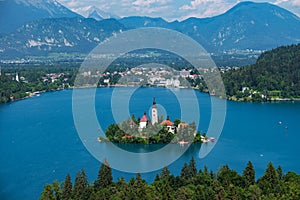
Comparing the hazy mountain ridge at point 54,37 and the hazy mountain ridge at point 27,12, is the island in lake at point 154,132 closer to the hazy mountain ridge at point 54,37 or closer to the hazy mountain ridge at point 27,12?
the hazy mountain ridge at point 27,12

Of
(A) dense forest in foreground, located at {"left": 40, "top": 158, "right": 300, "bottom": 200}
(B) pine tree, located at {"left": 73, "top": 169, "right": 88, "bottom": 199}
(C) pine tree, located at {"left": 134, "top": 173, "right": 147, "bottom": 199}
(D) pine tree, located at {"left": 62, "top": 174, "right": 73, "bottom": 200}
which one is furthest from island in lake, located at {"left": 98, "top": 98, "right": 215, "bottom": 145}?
(C) pine tree, located at {"left": 134, "top": 173, "right": 147, "bottom": 199}

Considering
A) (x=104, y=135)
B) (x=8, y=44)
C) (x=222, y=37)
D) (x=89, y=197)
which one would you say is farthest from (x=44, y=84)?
(x=222, y=37)

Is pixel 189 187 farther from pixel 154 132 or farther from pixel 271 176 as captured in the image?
pixel 154 132

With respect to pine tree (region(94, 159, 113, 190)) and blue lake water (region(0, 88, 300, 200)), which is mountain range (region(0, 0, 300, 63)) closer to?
blue lake water (region(0, 88, 300, 200))

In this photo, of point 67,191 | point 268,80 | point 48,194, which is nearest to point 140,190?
point 67,191

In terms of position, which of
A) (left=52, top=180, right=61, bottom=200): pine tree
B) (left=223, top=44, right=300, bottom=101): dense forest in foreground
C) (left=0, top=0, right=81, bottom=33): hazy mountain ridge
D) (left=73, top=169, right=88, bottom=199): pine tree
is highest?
(left=0, top=0, right=81, bottom=33): hazy mountain ridge

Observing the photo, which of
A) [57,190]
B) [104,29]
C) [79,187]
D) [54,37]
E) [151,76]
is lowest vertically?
[57,190]
